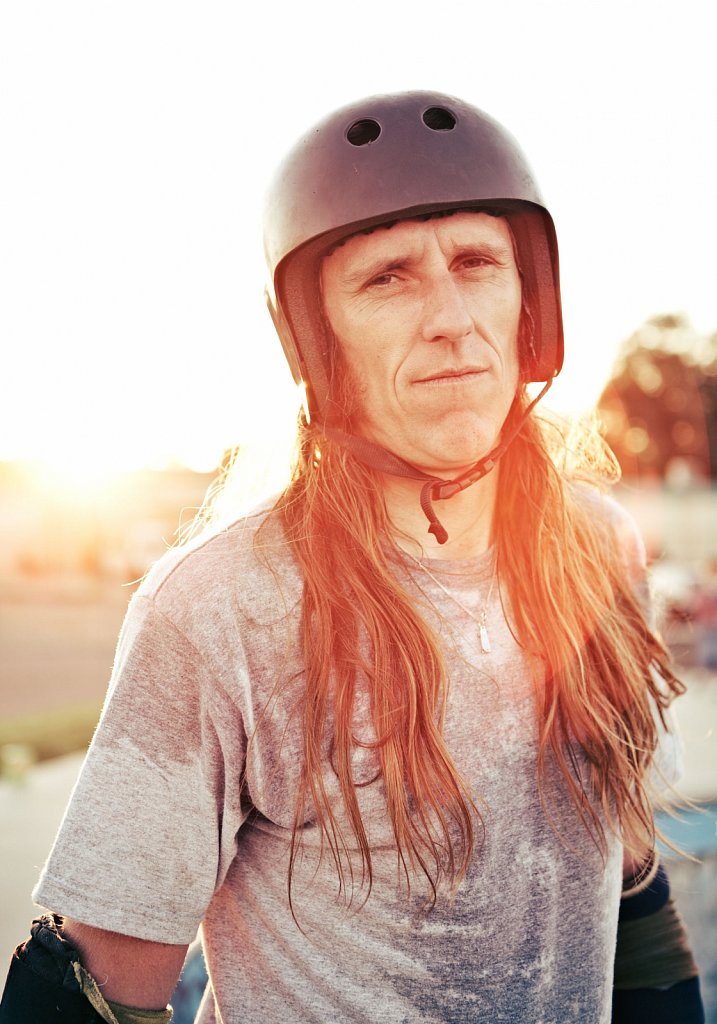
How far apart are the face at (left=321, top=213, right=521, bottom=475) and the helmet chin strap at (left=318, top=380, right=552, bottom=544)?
0.03 metres

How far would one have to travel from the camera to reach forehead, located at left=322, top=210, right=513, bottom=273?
1723 mm

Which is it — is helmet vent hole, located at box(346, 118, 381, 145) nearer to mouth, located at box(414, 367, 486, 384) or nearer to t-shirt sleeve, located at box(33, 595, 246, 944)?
mouth, located at box(414, 367, 486, 384)

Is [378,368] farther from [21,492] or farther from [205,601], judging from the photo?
[21,492]

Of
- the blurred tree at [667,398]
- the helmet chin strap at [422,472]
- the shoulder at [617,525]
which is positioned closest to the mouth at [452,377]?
the helmet chin strap at [422,472]

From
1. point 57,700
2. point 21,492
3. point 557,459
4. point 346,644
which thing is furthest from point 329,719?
point 21,492

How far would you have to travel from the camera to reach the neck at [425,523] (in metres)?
1.79

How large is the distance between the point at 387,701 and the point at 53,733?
22.5 ft

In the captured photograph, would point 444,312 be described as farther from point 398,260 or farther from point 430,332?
point 398,260

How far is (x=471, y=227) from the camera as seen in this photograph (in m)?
1.78

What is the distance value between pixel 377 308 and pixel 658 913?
1.52 meters

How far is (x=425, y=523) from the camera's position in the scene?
71.2 inches

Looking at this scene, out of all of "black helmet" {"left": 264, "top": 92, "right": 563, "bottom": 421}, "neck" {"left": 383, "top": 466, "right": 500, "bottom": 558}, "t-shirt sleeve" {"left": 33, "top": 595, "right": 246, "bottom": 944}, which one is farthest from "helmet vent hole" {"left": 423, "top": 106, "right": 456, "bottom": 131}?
"t-shirt sleeve" {"left": 33, "top": 595, "right": 246, "bottom": 944}

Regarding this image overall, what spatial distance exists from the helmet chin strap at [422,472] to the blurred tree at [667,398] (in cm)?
6036

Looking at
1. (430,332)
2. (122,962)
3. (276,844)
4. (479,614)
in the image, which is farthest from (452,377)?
(122,962)
